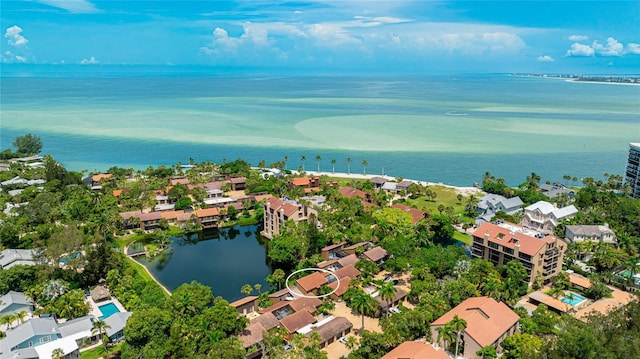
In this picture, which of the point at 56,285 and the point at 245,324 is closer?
the point at 245,324

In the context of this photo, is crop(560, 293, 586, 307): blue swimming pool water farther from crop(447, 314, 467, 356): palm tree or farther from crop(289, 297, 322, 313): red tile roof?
crop(289, 297, 322, 313): red tile roof

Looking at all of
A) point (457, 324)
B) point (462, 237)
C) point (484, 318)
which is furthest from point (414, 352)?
point (462, 237)

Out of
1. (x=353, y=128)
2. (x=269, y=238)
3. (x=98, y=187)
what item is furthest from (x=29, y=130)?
(x=269, y=238)

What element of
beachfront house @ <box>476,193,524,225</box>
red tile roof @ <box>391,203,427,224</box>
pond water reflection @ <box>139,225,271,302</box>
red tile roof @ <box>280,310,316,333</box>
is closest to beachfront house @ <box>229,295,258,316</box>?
pond water reflection @ <box>139,225,271,302</box>

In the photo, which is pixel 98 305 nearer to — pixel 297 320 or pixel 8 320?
pixel 8 320

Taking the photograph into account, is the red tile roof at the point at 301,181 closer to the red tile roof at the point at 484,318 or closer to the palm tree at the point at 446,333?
the red tile roof at the point at 484,318

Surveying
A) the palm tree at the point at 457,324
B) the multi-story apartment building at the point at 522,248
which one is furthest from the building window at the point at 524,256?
the palm tree at the point at 457,324

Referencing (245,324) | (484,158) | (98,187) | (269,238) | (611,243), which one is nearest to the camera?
(245,324)

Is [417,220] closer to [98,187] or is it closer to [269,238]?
[269,238]
